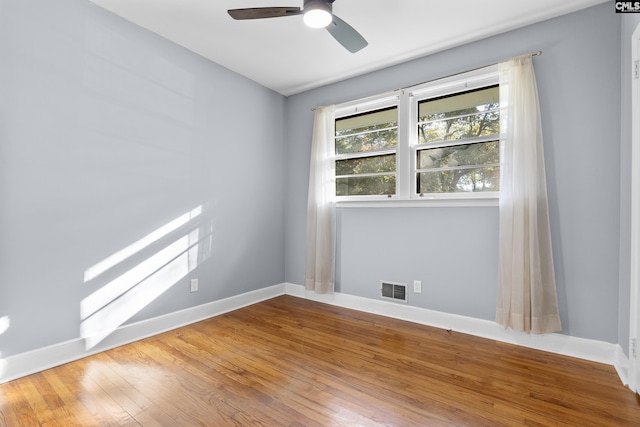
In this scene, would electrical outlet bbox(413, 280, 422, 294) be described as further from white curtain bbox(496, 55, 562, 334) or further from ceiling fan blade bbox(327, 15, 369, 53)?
ceiling fan blade bbox(327, 15, 369, 53)

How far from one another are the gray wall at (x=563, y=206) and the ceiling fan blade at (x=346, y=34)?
3.64ft

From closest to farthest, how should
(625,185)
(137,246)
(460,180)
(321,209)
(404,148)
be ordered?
(625,185) < (137,246) < (460,180) < (404,148) < (321,209)

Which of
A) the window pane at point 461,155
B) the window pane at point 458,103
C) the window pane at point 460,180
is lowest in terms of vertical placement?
the window pane at point 460,180

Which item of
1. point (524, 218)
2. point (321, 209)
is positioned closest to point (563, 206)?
point (524, 218)

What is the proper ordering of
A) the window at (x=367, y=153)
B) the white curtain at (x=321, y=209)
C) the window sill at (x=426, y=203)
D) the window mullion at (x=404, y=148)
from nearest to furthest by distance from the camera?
the window sill at (x=426, y=203) → the window mullion at (x=404, y=148) → the window at (x=367, y=153) → the white curtain at (x=321, y=209)

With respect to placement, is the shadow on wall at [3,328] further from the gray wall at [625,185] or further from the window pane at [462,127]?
the gray wall at [625,185]

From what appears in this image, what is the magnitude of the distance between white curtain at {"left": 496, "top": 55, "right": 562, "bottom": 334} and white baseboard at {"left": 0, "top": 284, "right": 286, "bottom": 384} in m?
2.65

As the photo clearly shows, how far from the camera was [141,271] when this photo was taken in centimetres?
264

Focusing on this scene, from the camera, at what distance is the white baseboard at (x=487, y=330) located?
224 centimetres

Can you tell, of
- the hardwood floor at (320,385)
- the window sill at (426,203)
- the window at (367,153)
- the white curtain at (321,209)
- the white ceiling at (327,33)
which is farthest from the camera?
the white curtain at (321,209)

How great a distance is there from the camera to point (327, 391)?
1.86 meters

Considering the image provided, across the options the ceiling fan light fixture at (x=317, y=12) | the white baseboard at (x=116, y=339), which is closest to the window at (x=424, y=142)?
the ceiling fan light fixture at (x=317, y=12)

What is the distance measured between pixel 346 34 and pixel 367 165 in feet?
5.11

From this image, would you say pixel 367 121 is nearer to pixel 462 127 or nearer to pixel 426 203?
pixel 462 127
